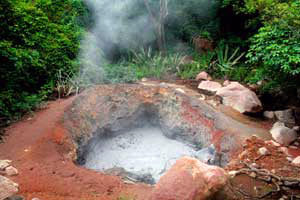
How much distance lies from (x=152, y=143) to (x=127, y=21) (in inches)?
194

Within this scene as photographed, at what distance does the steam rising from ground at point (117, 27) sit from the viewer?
886cm

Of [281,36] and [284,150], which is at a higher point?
[281,36]

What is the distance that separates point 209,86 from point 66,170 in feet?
14.6

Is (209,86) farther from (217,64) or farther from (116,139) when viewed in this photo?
(116,139)

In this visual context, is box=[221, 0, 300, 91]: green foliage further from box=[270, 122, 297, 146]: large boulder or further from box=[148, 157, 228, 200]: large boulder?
box=[148, 157, 228, 200]: large boulder

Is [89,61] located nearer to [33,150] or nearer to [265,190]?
[33,150]

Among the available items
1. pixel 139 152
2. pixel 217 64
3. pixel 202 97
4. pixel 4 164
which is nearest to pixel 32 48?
pixel 4 164

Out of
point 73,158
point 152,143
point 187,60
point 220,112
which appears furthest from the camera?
point 187,60

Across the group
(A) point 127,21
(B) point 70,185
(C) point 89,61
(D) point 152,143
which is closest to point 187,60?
(A) point 127,21

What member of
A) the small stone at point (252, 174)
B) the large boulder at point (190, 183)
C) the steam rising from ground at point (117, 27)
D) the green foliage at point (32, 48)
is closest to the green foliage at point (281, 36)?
the small stone at point (252, 174)

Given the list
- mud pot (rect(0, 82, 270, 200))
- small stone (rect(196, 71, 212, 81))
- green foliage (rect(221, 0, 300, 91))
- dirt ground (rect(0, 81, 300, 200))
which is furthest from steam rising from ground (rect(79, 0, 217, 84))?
green foliage (rect(221, 0, 300, 91))

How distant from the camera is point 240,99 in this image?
19.5ft

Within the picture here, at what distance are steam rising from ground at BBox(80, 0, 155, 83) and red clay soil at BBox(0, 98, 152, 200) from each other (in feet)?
12.5

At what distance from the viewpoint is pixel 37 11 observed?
5.66 m
